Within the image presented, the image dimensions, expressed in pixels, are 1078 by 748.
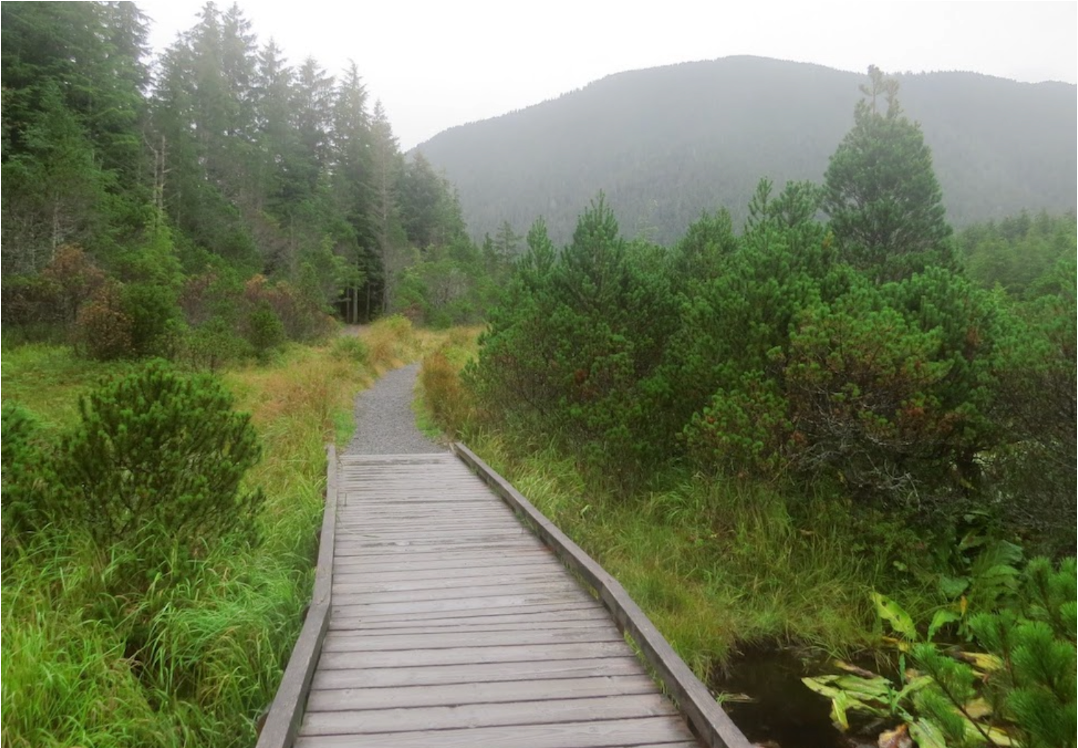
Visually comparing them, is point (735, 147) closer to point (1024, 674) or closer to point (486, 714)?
point (486, 714)

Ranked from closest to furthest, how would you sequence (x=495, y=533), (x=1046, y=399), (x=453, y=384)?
1. (x=1046, y=399)
2. (x=495, y=533)
3. (x=453, y=384)

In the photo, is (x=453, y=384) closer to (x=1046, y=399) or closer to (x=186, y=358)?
(x=186, y=358)

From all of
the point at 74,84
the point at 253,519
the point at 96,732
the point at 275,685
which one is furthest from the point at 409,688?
the point at 74,84

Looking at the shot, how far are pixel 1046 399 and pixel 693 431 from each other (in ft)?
16.7

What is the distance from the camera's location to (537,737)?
9.87 ft

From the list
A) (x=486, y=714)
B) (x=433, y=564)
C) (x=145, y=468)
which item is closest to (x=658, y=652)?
(x=486, y=714)

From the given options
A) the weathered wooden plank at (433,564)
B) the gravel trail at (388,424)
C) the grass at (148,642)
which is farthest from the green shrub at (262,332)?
the weathered wooden plank at (433,564)

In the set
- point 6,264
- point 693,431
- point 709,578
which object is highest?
point 6,264

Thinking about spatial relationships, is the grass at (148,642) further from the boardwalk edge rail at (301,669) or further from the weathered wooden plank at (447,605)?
the weathered wooden plank at (447,605)

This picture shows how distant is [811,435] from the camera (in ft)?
20.5

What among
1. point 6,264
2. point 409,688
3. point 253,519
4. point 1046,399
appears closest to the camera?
point 1046,399

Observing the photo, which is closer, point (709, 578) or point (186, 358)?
point (709, 578)

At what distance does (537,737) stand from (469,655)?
0.85 metres

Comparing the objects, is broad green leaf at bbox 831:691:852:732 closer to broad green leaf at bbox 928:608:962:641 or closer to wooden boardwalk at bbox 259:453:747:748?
broad green leaf at bbox 928:608:962:641
